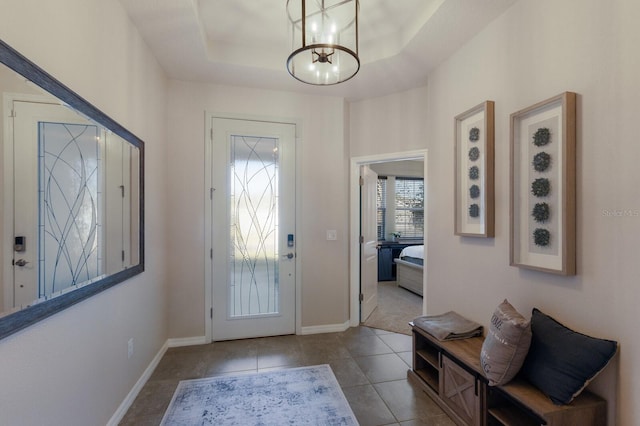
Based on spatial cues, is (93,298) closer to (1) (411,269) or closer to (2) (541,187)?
(2) (541,187)

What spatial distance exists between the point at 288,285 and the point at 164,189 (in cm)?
168

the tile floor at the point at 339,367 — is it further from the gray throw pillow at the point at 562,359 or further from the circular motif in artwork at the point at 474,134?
the circular motif in artwork at the point at 474,134

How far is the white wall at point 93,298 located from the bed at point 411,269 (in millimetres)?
3946

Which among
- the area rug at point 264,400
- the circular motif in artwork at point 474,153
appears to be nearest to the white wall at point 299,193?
the area rug at point 264,400

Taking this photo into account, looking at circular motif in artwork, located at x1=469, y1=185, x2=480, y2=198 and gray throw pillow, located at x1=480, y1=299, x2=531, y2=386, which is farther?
circular motif in artwork, located at x1=469, y1=185, x2=480, y2=198

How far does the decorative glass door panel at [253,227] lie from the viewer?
10.8 ft

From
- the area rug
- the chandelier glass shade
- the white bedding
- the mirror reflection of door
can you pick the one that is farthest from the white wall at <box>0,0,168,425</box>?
the white bedding

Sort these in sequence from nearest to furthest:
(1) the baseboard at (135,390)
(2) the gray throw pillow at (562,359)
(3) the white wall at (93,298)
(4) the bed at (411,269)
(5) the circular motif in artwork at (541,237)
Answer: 1. (3) the white wall at (93,298)
2. (2) the gray throw pillow at (562,359)
3. (5) the circular motif in artwork at (541,237)
4. (1) the baseboard at (135,390)
5. (4) the bed at (411,269)

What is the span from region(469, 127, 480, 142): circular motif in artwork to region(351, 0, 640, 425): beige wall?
174mm

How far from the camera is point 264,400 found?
2217 millimetres

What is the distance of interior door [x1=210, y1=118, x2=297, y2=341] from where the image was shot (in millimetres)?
3227

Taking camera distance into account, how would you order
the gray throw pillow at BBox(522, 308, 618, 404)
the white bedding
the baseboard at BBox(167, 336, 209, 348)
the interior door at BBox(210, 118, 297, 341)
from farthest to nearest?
the white bedding → the interior door at BBox(210, 118, 297, 341) → the baseboard at BBox(167, 336, 209, 348) → the gray throw pillow at BBox(522, 308, 618, 404)

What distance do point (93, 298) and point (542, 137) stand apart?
2807 mm

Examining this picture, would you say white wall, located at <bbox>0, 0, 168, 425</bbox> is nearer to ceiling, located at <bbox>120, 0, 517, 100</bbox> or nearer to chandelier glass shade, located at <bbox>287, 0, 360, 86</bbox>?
ceiling, located at <bbox>120, 0, 517, 100</bbox>
